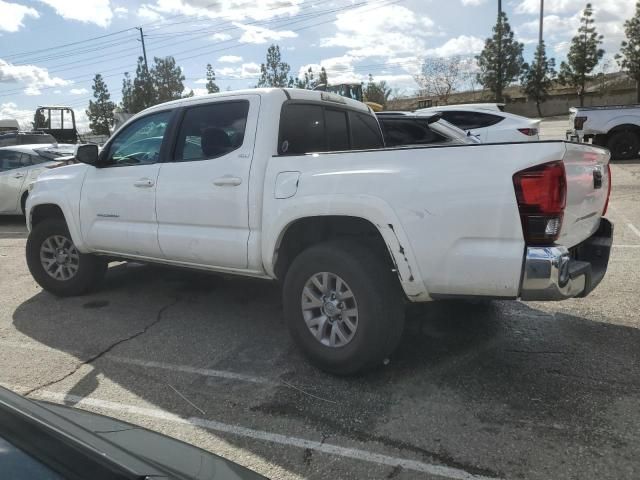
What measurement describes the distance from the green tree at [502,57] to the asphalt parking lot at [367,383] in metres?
51.0

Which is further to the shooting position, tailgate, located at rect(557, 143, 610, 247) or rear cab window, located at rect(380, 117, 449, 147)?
rear cab window, located at rect(380, 117, 449, 147)

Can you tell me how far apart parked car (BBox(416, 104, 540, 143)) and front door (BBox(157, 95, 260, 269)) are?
23.6 feet

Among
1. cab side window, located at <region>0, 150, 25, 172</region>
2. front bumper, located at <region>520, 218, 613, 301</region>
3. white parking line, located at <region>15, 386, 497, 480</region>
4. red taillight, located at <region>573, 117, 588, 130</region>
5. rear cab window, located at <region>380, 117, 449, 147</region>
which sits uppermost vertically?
red taillight, located at <region>573, 117, 588, 130</region>

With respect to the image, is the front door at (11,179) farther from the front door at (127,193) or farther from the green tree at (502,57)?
the green tree at (502,57)

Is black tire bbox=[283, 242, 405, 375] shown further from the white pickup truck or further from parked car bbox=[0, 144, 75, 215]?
parked car bbox=[0, 144, 75, 215]

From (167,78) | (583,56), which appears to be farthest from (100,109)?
(583,56)

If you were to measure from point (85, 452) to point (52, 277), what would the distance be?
4.81m

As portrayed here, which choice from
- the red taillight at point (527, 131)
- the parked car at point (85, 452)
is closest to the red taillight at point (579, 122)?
the red taillight at point (527, 131)

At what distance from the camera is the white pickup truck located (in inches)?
115

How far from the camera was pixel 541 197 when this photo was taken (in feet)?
9.32

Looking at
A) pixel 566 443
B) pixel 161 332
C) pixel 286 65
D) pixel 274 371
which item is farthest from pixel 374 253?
pixel 286 65

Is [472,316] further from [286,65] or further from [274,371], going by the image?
[286,65]

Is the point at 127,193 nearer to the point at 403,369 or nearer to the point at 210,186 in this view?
the point at 210,186

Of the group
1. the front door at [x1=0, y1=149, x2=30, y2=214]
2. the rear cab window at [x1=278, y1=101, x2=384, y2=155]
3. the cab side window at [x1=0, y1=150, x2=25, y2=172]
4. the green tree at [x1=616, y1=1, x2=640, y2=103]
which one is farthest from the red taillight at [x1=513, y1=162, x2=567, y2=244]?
the green tree at [x1=616, y1=1, x2=640, y2=103]
